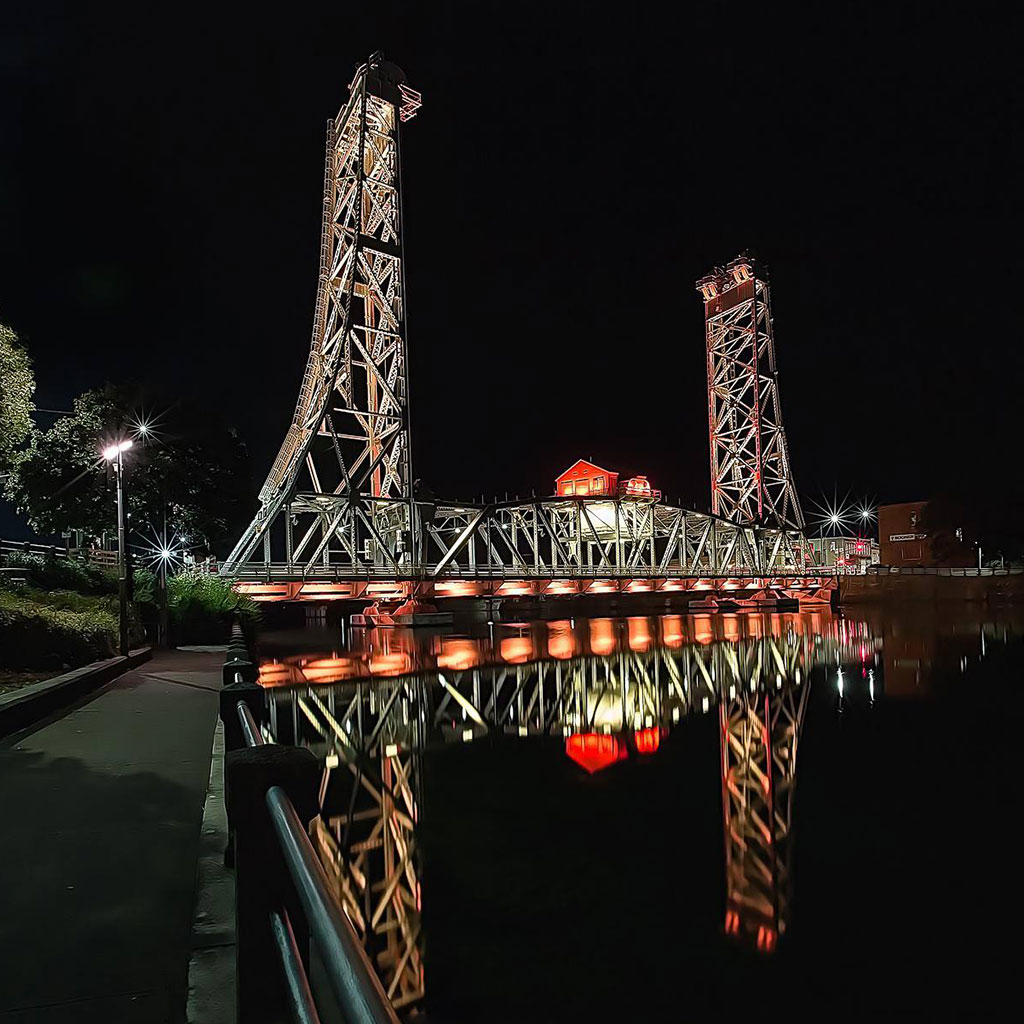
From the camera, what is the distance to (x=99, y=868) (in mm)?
4953

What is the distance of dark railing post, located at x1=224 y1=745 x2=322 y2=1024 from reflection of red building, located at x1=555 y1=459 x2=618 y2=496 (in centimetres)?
7186

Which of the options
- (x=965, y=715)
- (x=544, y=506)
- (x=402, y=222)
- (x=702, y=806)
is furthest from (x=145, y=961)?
(x=544, y=506)

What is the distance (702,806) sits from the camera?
29.6 ft

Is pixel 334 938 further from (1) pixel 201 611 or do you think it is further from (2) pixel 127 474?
(2) pixel 127 474

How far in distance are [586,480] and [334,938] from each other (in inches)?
3098

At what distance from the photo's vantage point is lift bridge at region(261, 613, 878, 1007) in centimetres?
647

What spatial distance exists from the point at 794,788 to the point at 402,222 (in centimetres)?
4529

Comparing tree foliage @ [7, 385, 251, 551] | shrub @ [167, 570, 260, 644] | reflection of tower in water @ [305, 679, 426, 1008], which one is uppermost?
tree foliage @ [7, 385, 251, 551]

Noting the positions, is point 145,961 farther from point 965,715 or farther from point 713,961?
point 965,715

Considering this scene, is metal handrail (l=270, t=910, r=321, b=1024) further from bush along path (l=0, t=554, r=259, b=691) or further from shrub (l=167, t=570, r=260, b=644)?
shrub (l=167, t=570, r=260, b=644)

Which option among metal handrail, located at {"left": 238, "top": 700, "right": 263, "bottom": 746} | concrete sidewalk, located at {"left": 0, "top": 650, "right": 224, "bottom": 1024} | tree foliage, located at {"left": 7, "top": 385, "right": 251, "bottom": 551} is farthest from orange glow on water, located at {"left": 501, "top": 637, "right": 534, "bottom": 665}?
metal handrail, located at {"left": 238, "top": 700, "right": 263, "bottom": 746}

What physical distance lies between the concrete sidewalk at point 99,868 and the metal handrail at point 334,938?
1.61 m

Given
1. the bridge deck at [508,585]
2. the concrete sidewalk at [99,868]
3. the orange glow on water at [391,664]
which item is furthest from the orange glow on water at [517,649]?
the concrete sidewalk at [99,868]

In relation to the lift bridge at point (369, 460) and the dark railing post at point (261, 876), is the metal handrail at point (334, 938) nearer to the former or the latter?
the dark railing post at point (261, 876)
